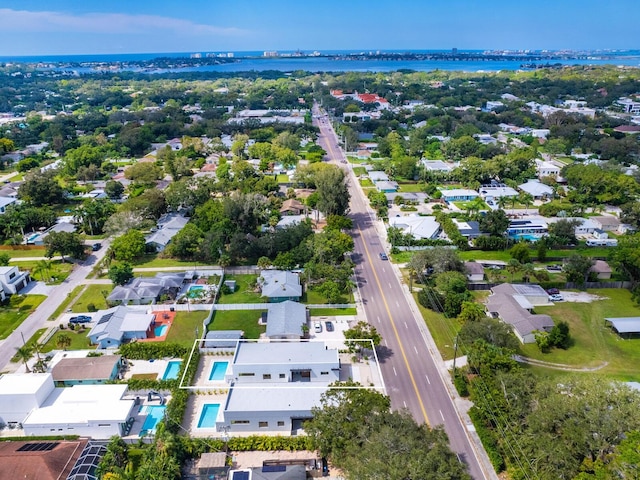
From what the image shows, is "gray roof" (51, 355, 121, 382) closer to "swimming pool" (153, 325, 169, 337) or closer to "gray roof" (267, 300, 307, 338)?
"swimming pool" (153, 325, 169, 337)

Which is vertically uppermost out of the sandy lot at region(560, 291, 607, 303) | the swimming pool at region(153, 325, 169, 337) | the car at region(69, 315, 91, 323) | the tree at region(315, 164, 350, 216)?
the tree at region(315, 164, 350, 216)

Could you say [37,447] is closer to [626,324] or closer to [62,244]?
[62,244]

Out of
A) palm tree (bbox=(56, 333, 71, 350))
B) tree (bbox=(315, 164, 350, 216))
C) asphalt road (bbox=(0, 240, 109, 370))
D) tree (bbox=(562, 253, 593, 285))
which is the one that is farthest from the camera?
tree (bbox=(315, 164, 350, 216))

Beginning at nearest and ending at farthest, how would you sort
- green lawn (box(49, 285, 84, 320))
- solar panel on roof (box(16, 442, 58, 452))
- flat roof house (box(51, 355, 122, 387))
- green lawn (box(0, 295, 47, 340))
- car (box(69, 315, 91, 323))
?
solar panel on roof (box(16, 442, 58, 452)) < flat roof house (box(51, 355, 122, 387)) < green lawn (box(0, 295, 47, 340)) < car (box(69, 315, 91, 323)) < green lawn (box(49, 285, 84, 320))

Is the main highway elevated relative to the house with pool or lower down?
lower down

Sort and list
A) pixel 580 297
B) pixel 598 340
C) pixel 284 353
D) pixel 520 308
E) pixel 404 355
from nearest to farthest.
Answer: pixel 284 353 < pixel 404 355 < pixel 598 340 < pixel 520 308 < pixel 580 297

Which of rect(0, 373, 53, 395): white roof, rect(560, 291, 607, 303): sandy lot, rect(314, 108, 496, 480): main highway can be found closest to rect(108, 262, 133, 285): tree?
rect(0, 373, 53, 395): white roof

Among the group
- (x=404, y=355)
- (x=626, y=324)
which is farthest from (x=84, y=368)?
(x=626, y=324)
